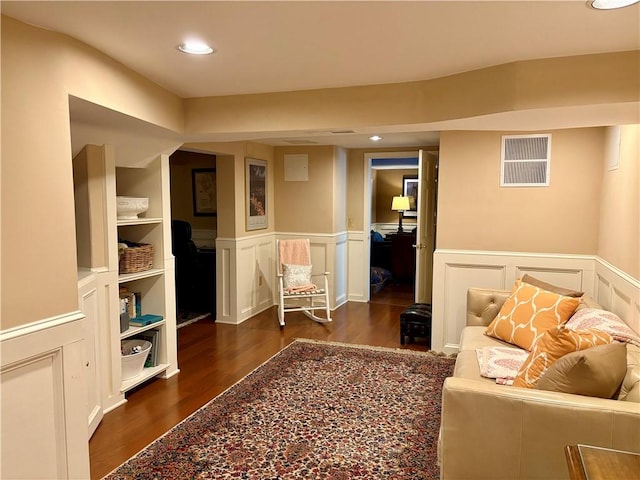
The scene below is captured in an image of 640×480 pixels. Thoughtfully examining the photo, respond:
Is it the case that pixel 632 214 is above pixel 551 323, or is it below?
above

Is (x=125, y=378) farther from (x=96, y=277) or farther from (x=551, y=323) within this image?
(x=551, y=323)

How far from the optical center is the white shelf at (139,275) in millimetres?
3113

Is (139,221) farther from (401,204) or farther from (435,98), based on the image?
(401,204)

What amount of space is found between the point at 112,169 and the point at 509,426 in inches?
Result: 103

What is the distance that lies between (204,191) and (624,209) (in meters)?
4.98

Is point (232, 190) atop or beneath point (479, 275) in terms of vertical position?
atop

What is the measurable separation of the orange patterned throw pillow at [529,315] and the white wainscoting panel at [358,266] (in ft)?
9.85

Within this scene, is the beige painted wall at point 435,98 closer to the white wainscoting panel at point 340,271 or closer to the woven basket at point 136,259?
the woven basket at point 136,259

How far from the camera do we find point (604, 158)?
3479 millimetres

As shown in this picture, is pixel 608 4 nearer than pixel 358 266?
Yes

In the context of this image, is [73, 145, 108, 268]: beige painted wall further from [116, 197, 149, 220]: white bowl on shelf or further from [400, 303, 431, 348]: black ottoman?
[400, 303, 431, 348]: black ottoman

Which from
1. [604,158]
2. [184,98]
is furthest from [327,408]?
[604,158]

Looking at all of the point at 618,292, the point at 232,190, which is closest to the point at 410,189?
the point at 232,190

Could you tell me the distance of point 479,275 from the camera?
Answer: 3930 mm
